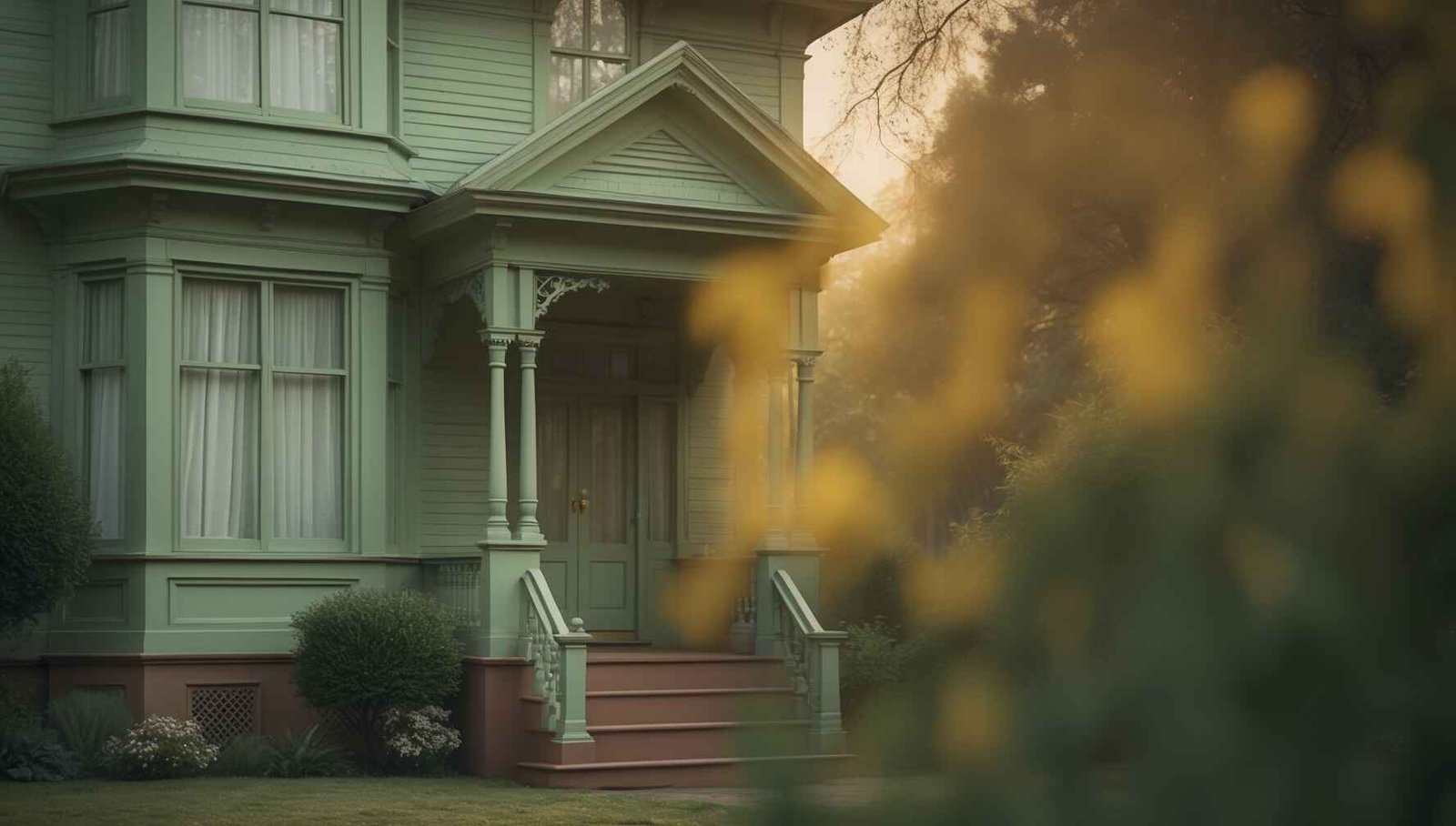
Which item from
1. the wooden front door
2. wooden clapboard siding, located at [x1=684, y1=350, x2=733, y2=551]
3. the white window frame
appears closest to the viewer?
the white window frame

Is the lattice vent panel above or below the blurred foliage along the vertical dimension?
below

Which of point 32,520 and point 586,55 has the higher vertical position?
point 586,55

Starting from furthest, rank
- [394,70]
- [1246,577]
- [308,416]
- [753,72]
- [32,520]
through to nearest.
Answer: [753,72]
[394,70]
[308,416]
[32,520]
[1246,577]

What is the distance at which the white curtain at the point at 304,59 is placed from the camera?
49.5 ft

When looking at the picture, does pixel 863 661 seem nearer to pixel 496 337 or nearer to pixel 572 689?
pixel 572 689

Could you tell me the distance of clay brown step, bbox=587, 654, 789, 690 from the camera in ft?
47.9

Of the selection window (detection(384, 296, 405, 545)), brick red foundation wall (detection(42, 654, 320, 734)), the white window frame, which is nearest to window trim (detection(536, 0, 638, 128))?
the white window frame

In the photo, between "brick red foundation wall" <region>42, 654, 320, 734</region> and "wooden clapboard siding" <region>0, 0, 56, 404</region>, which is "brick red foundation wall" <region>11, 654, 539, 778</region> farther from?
"wooden clapboard siding" <region>0, 0, 56, 404</region>

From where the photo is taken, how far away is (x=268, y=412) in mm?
14859

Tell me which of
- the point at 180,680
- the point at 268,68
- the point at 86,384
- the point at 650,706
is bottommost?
the point at 650,706

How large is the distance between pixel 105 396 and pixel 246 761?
346 centimetres

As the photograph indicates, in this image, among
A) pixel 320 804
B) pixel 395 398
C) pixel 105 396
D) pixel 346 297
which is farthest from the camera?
pixel 395 398

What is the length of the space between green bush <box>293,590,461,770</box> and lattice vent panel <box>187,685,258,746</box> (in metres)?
0.73

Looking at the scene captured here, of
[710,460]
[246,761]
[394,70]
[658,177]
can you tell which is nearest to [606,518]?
[710,460]
